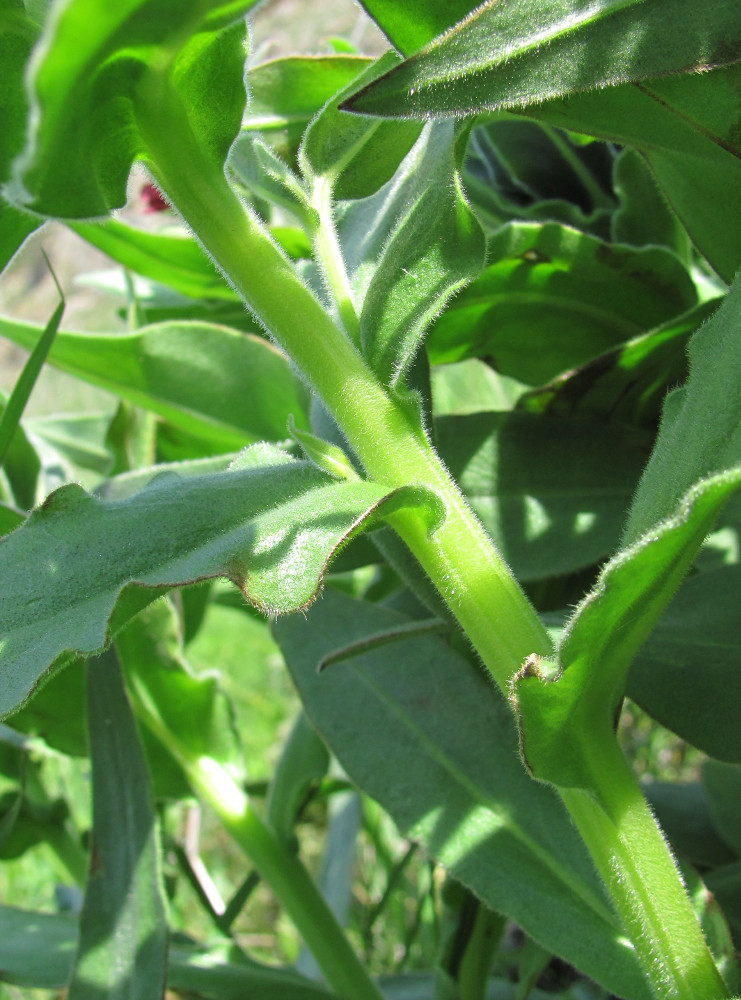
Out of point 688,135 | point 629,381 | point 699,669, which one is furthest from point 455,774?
point 688,135

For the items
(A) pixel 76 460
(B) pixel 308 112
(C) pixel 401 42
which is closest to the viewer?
(C) pixel 401 42

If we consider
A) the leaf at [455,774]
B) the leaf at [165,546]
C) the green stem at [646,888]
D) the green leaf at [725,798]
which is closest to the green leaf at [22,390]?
the leaf at [165,546]

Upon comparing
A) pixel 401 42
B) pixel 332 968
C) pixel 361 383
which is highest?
pixel 401 42

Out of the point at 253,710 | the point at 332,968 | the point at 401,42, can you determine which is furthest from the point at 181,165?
the point at 253,710

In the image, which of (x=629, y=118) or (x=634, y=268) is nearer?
(x=629, y=118)

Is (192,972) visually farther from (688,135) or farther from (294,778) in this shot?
(688,135)

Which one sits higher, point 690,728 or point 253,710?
point 690,728

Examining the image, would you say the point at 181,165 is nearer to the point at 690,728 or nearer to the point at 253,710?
the point at 690,728
